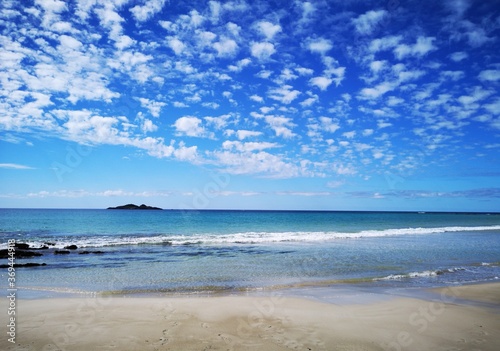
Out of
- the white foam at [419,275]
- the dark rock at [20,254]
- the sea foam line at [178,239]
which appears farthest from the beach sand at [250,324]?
the sea foam line at [178,239]

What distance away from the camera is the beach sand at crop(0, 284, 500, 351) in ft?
20.6

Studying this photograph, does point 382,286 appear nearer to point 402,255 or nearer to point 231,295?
point 231,295

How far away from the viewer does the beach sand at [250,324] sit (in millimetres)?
6289

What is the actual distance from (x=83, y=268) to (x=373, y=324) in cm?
1399

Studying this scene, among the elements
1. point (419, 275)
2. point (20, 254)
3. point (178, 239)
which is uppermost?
point (419, 275)

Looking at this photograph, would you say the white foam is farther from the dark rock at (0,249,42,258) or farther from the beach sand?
the dark rock at (0,249,42,258)

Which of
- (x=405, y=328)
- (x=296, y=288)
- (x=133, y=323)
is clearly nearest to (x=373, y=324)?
(x=405, y=328)

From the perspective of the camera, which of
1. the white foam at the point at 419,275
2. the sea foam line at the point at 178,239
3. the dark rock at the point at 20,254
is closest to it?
the white foam at the point at 419,275

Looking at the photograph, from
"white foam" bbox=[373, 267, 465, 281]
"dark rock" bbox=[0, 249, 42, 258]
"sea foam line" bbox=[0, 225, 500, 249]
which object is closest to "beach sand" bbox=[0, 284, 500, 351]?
"white foam" bbox=[373, 267, 465, 281]

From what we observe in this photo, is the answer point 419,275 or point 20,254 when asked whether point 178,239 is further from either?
point 419,275

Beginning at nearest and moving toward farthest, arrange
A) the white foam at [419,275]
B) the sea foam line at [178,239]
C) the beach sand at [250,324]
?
the beach sand at [250,324] → the white foam at [419,275] → the sea foam line at [178,239]

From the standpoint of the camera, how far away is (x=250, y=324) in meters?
7.34

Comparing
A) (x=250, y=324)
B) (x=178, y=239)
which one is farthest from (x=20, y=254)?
(x=250, y=324)

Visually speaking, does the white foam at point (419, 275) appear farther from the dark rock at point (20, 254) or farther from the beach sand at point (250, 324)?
the dark rock at point (20, 254)
